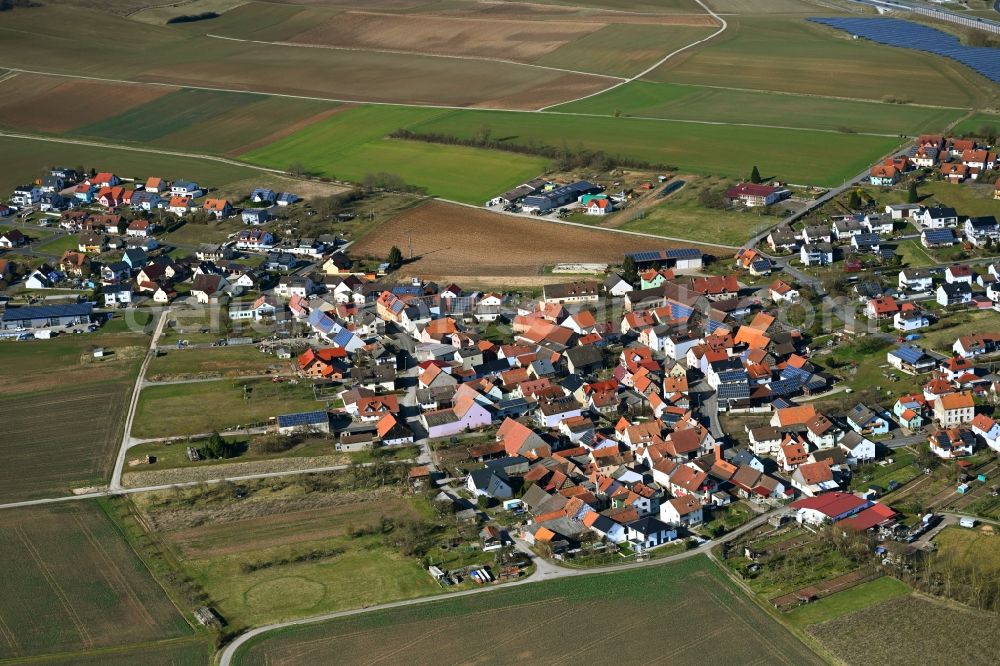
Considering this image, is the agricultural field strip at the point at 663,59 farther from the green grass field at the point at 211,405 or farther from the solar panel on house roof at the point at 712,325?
the green grass field at the point at 211,405

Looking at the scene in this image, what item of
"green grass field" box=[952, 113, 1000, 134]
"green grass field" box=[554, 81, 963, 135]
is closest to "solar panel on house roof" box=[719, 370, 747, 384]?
"green grass field" box=[952, 113, 1000, 134]

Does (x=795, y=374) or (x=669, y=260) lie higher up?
(x=669, y=260)

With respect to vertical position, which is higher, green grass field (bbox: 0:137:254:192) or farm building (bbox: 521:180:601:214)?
farm building (bbox: 521:180:601:214)

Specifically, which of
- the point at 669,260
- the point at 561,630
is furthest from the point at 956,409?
the point at 669,260

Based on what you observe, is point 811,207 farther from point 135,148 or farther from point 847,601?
point 135,148

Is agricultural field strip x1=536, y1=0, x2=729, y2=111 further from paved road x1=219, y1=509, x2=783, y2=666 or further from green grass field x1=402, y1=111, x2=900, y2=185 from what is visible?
paved road x1=219, y1=509, x2=783, y2=666

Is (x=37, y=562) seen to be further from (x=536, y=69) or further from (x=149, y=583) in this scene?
(x=536, y=69)

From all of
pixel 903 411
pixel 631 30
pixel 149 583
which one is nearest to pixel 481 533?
pixel 149 583
